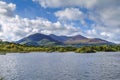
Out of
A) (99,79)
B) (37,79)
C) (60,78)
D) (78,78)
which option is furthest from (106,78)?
(37,79)

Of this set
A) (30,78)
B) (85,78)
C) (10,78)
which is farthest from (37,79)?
(85,78)

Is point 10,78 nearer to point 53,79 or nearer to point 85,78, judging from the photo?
point 53,79

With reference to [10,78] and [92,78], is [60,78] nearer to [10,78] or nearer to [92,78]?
[92,78]

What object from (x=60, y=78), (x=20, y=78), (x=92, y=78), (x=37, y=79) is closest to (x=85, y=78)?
(x=92, y=78)

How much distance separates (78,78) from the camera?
2359 inches

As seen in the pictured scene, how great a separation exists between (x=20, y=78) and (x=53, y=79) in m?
8.41

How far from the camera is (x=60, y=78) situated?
197 feet

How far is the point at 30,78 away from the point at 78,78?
1164cm

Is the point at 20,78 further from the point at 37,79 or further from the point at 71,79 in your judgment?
the point at 71,79

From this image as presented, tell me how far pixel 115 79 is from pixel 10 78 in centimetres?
2524

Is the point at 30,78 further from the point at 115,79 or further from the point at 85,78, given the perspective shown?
the point at 115,79

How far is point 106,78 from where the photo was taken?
59.3m

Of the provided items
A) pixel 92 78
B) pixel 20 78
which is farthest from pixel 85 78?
pixel 20 78

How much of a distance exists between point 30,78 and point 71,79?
10.00 metres
